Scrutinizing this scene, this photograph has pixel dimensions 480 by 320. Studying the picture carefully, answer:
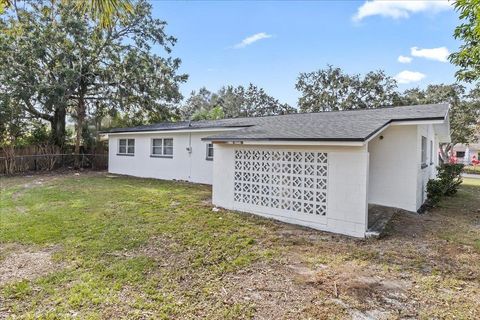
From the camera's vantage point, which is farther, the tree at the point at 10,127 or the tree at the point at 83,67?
the tree at the point at 83,67

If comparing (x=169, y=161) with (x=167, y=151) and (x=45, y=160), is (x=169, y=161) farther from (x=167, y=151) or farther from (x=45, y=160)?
(x=45, y=160)

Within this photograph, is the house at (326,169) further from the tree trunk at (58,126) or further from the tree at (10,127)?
the tree trunk at (58,126)

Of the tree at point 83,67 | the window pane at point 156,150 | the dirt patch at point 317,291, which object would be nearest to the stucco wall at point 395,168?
the dirt patch at point 317,291

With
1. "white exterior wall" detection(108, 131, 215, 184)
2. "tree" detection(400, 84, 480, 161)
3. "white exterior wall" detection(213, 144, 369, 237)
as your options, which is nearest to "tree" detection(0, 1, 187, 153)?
"white exterior wall" detection(108, 131, 215, 184)

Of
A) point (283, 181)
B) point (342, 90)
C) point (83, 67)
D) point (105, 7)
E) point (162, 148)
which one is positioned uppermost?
point (342, 90)

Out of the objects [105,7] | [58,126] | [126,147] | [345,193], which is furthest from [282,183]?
[58,126]

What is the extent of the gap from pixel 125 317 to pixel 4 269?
2.60 m

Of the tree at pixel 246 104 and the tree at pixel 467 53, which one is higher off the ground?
the tree at pixel 246 104

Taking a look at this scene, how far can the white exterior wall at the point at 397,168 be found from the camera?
8266 mm

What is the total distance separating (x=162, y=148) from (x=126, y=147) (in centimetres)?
307

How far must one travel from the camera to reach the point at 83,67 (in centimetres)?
1875

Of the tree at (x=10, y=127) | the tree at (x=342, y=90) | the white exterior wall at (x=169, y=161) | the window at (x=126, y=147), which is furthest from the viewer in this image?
the tree at (x=342, y=90)

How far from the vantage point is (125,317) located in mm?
3279

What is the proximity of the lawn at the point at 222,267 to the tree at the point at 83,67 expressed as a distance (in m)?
11.7
